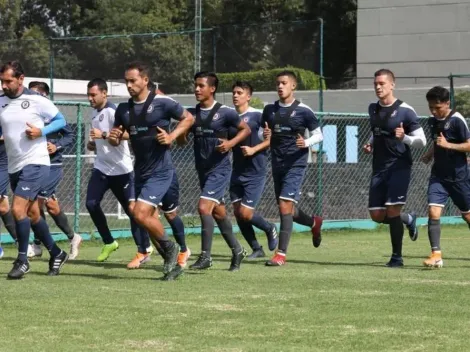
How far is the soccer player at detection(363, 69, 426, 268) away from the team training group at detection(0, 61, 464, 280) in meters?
0.01

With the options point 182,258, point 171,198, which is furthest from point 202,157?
point 182,258

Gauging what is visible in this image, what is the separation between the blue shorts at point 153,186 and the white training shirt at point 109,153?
1889 millimetres

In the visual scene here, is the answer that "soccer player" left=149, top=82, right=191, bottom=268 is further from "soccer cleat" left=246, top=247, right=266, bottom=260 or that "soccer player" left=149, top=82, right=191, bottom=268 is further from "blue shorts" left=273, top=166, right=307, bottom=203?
"soccer cleat" left=246, top=247, right=266, bottom=260

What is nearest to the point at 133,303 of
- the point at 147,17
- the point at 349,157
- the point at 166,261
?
the point at 166,261

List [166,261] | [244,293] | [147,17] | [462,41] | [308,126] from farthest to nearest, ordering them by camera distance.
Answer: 1. [147,17]
2. [462,41]
3. [308,126]
4. [166,261]
5. [244,293]

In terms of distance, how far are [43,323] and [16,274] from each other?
2.93 meters

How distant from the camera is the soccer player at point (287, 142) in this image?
12617mm

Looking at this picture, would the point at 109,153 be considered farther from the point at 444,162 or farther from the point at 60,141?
the point at 444,162

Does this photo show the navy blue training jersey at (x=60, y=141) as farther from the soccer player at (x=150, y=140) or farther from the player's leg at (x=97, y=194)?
the soccer player at (x=150, y=140)

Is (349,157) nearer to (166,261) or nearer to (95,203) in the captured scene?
(95,203)

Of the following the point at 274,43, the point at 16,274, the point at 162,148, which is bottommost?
the point at 16,274

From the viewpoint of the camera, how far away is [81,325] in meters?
7.90

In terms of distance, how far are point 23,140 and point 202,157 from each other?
79.2 inches

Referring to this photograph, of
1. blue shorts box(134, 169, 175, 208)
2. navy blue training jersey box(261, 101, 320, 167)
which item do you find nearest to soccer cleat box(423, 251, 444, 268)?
navy blue training jersey box(261, 101, 320, 167)
